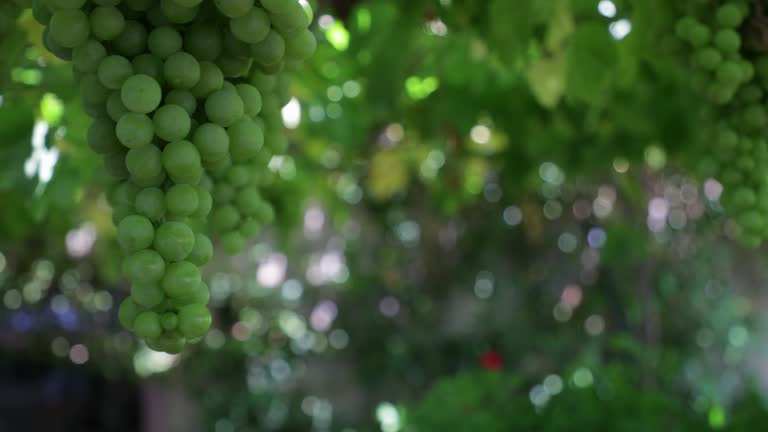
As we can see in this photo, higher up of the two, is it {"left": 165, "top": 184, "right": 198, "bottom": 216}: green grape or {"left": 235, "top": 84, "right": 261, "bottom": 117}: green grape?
{"left": 235, "top": 84, "right": 261, "bottom": 117}: green grape

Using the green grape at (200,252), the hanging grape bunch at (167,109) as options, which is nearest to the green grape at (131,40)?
the hanging grape bunch at (167,109)

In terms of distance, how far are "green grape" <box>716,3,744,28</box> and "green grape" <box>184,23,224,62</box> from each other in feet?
1.31

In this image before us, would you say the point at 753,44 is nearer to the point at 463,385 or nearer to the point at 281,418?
the point at 463,385

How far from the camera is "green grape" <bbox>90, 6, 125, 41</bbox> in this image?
0.38 metres

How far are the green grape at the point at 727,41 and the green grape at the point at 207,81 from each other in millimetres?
399

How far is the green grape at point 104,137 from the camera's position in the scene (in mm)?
404

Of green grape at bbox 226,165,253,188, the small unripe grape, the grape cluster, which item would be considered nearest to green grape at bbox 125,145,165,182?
the small unripe grape

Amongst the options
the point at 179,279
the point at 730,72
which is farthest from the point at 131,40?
the point at 730,72

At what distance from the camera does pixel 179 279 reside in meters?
0.36

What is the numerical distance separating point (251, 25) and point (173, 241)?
0.12m

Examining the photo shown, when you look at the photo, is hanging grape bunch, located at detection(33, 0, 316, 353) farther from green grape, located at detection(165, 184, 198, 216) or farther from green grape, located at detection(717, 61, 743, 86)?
green grape, located at detection(717, 61, 743, 86)

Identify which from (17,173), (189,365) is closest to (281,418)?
(189,365)

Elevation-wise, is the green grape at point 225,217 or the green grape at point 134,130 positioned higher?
the green grape at point 134,130

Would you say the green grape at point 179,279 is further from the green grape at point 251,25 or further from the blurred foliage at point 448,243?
the blurred foliage at point 448,243
